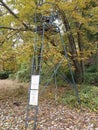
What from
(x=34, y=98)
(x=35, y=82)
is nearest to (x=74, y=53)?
(x=35, y=82)

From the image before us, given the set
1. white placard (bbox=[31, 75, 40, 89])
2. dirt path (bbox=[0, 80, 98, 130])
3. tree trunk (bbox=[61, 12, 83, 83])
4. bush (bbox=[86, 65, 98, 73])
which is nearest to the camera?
white placard (bbox=[31, 75, 40, 89])

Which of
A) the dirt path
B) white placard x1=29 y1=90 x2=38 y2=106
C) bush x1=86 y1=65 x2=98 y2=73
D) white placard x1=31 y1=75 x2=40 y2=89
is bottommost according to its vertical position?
the dirt path

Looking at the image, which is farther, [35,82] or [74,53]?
[74,53]

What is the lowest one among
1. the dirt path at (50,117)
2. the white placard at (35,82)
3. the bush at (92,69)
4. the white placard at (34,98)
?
the dirt path at (50,117)

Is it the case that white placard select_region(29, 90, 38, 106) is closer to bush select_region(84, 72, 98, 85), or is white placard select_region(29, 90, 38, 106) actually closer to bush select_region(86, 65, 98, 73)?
bush select_region(84, 72, 98, 85)

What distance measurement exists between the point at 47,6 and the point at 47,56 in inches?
63.5

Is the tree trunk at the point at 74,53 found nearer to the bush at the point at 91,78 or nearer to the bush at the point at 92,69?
the bush at the point at 91,78

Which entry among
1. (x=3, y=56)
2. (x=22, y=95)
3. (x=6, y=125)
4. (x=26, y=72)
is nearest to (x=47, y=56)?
(x=3, y=56)

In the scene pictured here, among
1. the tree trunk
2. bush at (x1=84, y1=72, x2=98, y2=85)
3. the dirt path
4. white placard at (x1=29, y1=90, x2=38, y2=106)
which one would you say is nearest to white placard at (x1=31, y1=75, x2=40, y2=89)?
white placard at (x1=29, y1=90, x2=38, y2=106)

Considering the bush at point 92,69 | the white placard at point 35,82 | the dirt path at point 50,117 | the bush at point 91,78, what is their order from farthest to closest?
the bush at point 92,69 < the bush at point 91,78 < the dirt path at point 50,117 < the white placard at point 35,82

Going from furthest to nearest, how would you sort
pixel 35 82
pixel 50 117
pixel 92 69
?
pixel 92 69
pixel 50 117
pixel 35 82

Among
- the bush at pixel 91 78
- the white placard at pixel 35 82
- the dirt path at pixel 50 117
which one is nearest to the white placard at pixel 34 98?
the white placard at pixel 35 82

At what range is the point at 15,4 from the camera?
7395mm

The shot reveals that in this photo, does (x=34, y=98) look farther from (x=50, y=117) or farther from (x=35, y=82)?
(x=50, y=117)
